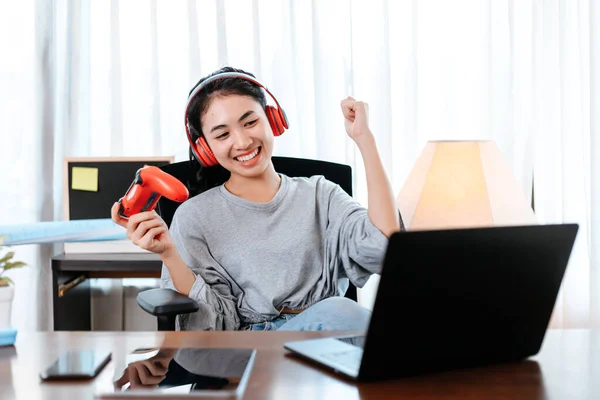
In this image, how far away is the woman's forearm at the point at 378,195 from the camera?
1.57m

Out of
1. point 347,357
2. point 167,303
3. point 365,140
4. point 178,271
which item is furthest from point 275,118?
point 347,357

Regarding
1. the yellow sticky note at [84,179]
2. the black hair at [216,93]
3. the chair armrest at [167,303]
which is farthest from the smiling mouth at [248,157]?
the yellow sticky note at [84,179]

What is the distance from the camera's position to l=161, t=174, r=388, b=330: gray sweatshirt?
1.58 metres

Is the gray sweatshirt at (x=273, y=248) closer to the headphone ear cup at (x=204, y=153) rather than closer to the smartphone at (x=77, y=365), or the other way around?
the headphone ear cup at (x=204, y=153)

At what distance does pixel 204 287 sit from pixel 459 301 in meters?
0.79

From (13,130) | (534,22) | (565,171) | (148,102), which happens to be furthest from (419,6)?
(13,130)

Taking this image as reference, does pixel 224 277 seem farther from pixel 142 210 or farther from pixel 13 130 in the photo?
pixel 13 130

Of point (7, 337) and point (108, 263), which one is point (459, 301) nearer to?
point (7, 337)

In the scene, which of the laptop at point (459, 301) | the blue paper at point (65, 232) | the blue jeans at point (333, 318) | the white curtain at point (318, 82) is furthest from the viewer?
the white curtain at point (318, 82)

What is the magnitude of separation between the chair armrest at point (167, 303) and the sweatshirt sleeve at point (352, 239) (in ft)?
1.33

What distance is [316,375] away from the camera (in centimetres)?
88

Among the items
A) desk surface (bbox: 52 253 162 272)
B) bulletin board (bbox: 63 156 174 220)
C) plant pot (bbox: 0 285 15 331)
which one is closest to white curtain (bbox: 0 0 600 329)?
bulletin board (bbox: 63 156 174 220)

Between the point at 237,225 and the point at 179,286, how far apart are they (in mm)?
227

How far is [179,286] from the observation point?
1.51m
